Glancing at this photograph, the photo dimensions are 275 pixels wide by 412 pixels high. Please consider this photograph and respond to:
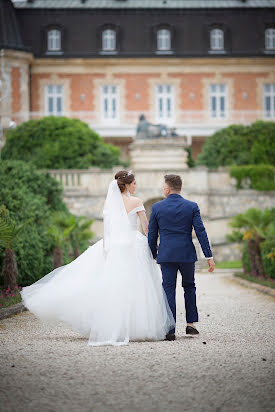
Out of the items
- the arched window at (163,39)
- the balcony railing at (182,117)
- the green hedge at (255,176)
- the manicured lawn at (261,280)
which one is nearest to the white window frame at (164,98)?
the balcony railing at (182,117)

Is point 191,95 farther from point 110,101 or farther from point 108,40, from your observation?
point 108,40

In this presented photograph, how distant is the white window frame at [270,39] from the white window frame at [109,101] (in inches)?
304

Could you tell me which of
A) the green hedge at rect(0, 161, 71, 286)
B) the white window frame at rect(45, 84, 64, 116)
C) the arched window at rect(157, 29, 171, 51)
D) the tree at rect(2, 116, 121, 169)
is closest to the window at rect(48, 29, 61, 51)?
the white window frame at rect(45, 84, 64, 116)

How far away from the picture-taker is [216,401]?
445 cm

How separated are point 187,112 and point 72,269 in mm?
33402

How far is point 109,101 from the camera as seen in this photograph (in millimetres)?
41156

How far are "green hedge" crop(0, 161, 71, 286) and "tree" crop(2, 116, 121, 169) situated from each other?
40.3 ft

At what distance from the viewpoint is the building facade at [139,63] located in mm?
39344

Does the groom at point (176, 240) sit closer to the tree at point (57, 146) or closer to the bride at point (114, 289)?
the bride at point (114, 289)

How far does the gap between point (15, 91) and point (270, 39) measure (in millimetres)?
12707

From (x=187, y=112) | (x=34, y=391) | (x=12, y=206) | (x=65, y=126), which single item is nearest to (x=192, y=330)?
(x=34, y=391)

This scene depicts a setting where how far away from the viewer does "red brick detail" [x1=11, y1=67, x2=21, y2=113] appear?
39281mm

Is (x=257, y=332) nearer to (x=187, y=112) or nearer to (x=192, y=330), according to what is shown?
(x=192, y=330)

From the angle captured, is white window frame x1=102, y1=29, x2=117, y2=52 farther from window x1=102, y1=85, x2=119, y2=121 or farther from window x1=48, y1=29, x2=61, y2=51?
window x1=48, y1=29, x2=61, y2=51
